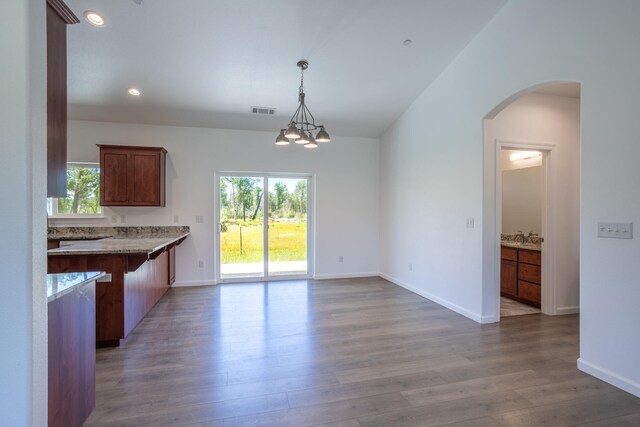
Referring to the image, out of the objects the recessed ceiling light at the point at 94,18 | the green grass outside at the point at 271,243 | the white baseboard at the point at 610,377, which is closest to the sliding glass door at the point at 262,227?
the green grass outside at the point at 271,243

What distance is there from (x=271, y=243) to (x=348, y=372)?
353cm

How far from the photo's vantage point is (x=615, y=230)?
219cm

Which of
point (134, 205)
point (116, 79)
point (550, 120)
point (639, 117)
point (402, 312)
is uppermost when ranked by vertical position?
Result: point (116, 79)

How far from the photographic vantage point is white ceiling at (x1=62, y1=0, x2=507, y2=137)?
3.02m

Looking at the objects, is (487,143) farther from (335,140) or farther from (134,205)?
(134,205)

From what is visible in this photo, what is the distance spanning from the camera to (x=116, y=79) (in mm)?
3893

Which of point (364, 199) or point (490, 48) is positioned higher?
point (490, 48)

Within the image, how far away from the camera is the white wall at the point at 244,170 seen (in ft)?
16.3

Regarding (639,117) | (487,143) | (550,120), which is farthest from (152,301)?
(550,120)

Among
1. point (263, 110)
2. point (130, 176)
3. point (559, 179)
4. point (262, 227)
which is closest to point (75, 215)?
point (130, 176)

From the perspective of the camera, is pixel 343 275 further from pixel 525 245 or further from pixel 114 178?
pixel 114 178

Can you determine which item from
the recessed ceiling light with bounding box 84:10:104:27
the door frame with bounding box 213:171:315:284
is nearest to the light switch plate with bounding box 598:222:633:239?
the door frame with bounding box 213:171:315:284

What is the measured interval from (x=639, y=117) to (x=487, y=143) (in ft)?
4.73

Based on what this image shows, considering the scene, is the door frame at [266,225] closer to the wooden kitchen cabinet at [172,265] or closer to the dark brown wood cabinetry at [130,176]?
the wooden kitchen cabinet at [172,265]
